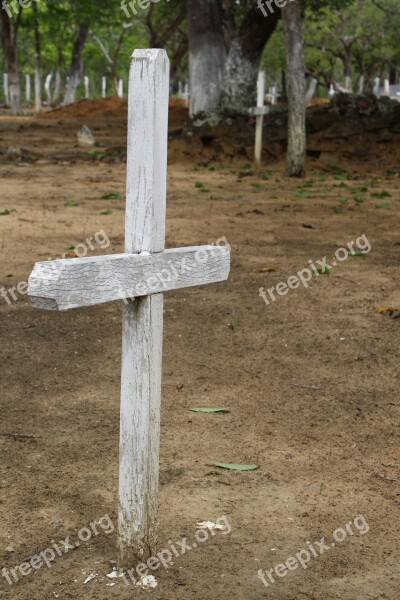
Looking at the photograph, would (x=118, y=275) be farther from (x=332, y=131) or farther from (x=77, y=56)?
(x=77, y=56)

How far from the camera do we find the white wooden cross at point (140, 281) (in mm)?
2758

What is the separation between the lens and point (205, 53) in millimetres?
18672

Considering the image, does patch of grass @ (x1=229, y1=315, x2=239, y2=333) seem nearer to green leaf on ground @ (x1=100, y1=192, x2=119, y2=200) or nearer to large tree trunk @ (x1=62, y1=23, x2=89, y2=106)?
green leaf on ground @ (x1=100, y1=192, x2=119, y2=200)

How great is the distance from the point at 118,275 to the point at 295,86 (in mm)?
11823

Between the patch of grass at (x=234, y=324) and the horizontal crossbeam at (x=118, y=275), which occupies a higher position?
the horizontal crossbeam at (x=118, y=275)

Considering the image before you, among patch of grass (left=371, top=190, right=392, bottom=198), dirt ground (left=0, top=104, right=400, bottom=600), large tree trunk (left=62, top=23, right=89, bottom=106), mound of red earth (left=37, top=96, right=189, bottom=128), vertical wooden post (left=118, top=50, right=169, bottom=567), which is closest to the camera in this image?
vertical wooden post (left=118, top=50, right=169, bottom=567)

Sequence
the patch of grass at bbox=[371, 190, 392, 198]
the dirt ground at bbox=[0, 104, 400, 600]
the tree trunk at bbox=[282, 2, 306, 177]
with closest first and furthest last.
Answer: the dirt ground at bbox=[0, 104, 400, 600]
the patch of grass at bbox=[371, 190, 392, 198]
the tree trunk at bbox=[282, 2, 306, 177]

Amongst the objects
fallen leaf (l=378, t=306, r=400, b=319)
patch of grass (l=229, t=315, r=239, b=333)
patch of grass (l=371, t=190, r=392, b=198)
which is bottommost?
patch of grass (l=229, t=315, r=239, b=333)

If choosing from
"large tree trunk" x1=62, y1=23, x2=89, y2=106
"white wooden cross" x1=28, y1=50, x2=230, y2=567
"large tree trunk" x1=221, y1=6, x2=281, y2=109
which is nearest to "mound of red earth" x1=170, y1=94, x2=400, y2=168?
"large tree trunk" x1=221, y1=6, x2=281, y2=109

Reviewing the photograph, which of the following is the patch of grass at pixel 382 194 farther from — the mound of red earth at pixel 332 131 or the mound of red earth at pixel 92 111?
the mound of red earth at pixel 92 111

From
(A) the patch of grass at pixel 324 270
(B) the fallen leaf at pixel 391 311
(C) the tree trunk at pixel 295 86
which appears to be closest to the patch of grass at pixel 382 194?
(C) the tree trunk at pixel 295 86

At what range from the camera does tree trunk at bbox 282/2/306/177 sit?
13.8 meters

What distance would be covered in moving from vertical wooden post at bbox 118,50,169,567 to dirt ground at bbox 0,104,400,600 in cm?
27

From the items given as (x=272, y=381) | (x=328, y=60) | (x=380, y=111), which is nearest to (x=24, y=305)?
(x=272, y=381)
